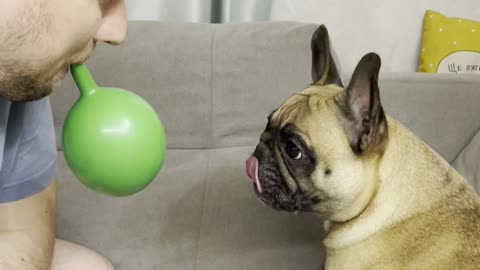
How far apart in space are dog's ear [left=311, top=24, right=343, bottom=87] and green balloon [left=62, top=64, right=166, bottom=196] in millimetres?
404

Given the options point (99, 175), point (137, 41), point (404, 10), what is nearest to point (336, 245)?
point (99, 175)

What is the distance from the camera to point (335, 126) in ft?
3.19

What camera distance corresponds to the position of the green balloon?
84 centimetres

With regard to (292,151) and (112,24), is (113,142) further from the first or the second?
(292,151)

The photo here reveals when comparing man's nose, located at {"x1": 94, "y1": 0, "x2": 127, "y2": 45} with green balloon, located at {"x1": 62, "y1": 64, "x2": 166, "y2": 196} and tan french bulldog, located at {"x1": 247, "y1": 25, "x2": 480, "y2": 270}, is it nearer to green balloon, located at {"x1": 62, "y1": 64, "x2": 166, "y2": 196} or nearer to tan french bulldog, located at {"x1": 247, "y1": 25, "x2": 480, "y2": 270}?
green balloon, located at {"x1": 62, "y1": 64, "x2": 166, "y2": 196}

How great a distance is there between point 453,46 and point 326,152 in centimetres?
105

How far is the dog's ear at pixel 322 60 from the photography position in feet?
3.70

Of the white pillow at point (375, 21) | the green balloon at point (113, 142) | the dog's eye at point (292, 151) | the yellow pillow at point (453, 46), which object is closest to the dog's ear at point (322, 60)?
the dog's eye at point (292, 151)

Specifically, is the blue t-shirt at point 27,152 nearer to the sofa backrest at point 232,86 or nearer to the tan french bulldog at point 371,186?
the tan french bulldog at point 371,186

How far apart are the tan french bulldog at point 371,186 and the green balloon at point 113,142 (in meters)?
0.26

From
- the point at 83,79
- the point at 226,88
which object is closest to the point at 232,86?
the point at 226,88

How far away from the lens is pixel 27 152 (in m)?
1.03

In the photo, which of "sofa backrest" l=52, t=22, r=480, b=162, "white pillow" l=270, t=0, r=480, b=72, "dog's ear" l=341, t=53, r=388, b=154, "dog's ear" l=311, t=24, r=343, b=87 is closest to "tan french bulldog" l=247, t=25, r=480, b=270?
"dog's ear" l=341, t=53, r=388, b=154

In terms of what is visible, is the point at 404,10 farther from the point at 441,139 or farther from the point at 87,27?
the point at 87,27
